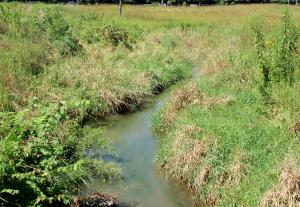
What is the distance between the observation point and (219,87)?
14.1 meters

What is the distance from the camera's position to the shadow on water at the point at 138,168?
9.18 meters

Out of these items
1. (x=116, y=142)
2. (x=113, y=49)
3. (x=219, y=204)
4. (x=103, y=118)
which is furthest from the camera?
(x=113, y=49)

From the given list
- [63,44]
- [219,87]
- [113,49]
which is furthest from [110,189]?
[113,49]

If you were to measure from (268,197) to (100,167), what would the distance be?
357 cm

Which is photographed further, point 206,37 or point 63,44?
point 206,37

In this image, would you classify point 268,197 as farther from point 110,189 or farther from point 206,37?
point 206,37

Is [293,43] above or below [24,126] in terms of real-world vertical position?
above

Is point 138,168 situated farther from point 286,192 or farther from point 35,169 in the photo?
point 286,192

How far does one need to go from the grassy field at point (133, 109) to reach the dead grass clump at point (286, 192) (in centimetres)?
2

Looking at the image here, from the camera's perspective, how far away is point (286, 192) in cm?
734

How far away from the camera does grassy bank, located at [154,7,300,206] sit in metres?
8.01

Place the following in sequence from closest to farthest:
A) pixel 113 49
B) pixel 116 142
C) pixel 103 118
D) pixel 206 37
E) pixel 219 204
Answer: pixel 219 204 → pixel 116 142 → pixel 103 118 → pixel 113 49 → pixel 206 37

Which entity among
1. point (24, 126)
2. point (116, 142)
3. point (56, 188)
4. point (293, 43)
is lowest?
point (116, 142)

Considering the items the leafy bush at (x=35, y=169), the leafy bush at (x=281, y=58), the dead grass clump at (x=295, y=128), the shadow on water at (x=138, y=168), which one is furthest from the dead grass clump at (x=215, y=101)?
the leafy bush at (x=35, y=169)
